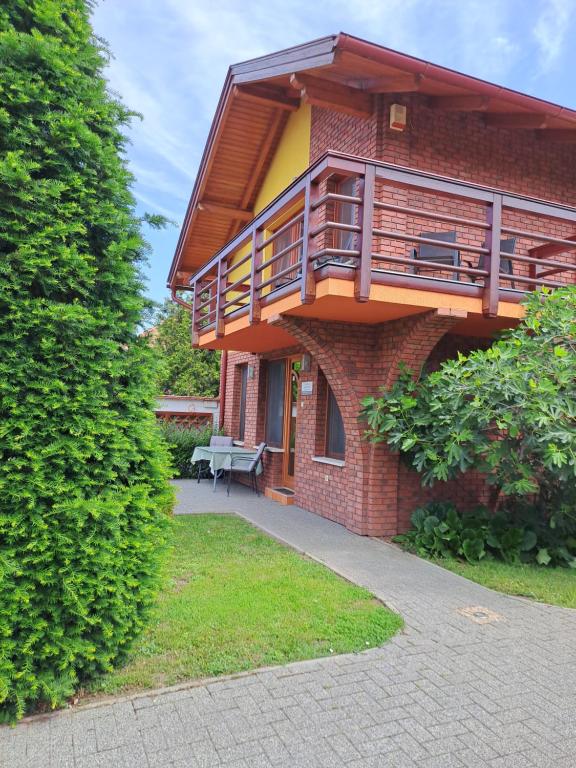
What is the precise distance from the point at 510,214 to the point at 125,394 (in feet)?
22.9

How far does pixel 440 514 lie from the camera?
6.66 meters

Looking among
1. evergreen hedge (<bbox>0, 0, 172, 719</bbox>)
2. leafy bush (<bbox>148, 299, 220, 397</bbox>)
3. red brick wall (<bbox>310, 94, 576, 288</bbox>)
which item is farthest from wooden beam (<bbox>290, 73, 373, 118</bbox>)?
leafy bush (<bbox>148, 299, 220, 397</bbox>)

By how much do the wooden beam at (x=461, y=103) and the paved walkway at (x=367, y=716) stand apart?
617 centimetres

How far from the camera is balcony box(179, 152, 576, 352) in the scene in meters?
5.54

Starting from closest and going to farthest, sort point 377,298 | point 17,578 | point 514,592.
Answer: point 17,578
point 514,592
point 377,298

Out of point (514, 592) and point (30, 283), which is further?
point (514, 592)

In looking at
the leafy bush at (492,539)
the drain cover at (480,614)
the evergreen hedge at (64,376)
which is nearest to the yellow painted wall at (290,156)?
the leafy bush at (492,539)

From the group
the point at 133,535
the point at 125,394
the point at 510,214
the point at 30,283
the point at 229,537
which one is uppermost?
the point at 510,214

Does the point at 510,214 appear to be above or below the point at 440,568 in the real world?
above

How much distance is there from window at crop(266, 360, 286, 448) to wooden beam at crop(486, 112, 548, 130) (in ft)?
17.5

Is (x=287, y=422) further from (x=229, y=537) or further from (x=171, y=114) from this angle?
(x=171, y=114)

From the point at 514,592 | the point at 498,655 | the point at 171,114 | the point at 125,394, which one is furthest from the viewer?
the point at 171,114

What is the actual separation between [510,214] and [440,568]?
5368 millimetres

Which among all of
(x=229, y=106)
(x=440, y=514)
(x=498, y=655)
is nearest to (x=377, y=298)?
(x=440, y=514)
